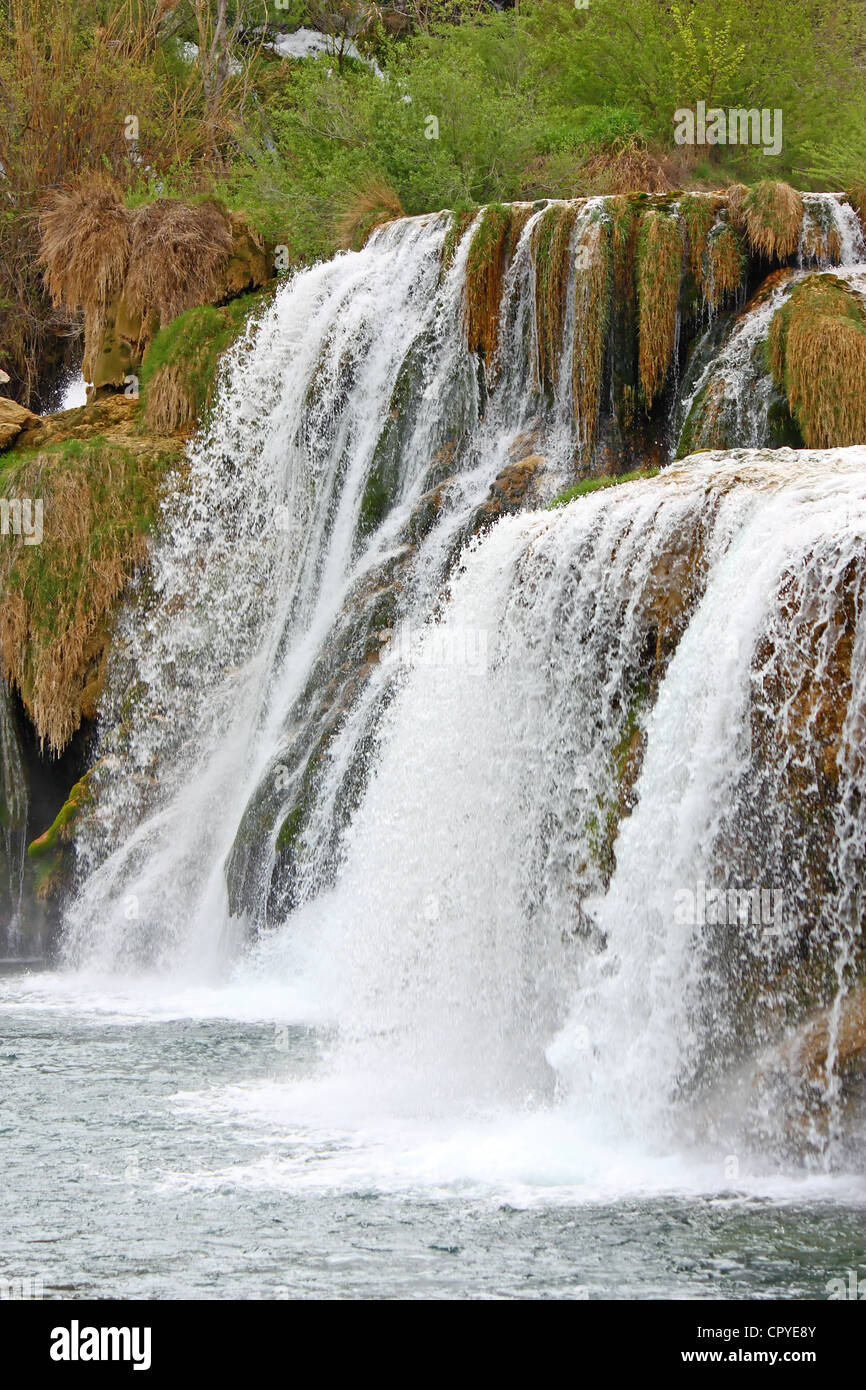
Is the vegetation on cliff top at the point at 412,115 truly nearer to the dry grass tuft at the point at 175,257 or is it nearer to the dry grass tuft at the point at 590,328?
the dry grass tuft at the point at 175,257

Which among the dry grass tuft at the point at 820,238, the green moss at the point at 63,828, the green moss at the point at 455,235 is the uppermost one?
the green moss at the point at 455,235

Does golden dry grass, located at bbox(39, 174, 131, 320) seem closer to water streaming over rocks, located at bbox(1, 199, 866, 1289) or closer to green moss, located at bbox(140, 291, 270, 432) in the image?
green moss, located at bbox(140, 291, 270, 432)

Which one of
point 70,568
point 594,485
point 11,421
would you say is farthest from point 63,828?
point 594,485

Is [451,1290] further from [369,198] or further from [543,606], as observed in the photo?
[369,198]

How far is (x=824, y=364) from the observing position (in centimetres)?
1148

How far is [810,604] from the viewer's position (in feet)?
23.9

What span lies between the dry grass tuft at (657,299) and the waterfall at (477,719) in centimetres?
48

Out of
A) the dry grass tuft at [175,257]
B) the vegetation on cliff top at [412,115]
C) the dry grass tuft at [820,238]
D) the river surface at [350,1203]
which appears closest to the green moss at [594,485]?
the dry grass tuft at [820,238]

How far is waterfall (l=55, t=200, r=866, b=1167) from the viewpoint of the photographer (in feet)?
24.1

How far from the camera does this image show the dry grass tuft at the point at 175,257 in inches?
625

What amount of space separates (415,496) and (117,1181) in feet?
25.1

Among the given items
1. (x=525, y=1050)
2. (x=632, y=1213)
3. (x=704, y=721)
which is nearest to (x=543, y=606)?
(x=704, y=721)

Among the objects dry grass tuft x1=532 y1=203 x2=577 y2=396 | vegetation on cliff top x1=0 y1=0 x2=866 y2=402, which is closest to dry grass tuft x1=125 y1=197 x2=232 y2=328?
vegetation on cliff top x1=0 y1=0 x2=866 y2=402

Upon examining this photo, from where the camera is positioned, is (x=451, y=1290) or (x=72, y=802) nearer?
(x=451, y=1290)
